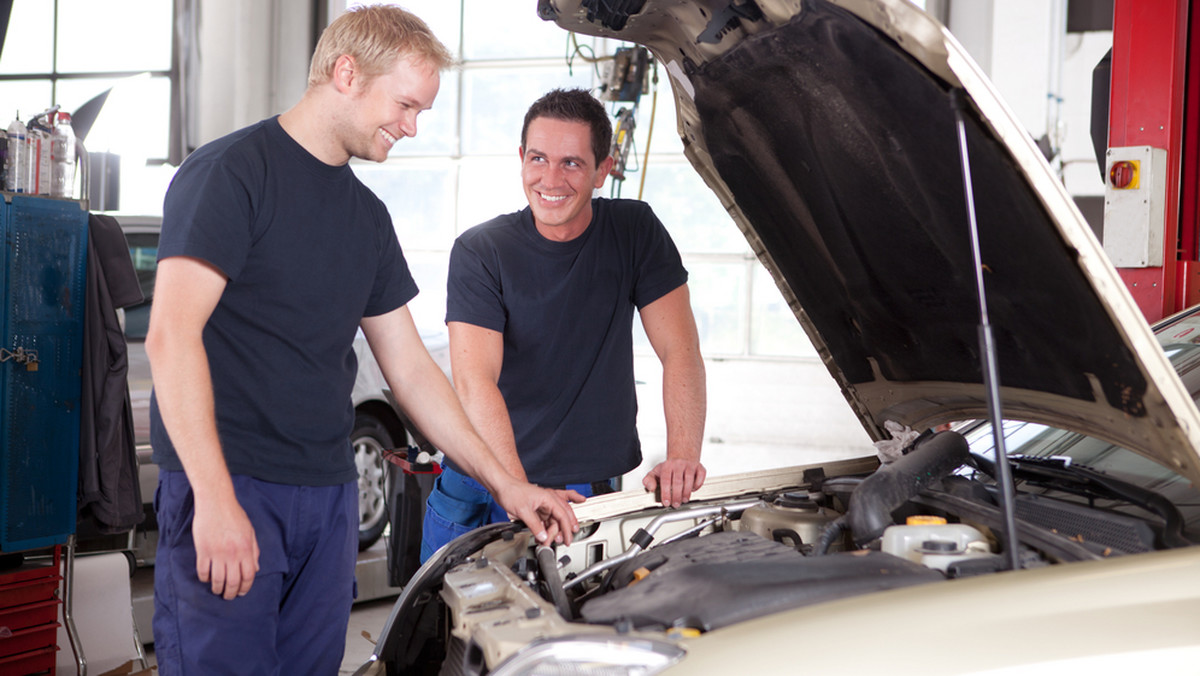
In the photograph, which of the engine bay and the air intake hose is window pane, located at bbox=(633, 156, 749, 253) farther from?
the air intake hose

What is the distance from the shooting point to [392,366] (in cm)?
209

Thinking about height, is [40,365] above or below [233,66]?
below

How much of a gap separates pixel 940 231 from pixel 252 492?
1306 mm

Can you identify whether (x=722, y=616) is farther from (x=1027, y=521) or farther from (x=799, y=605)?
(x=1027, y=521)

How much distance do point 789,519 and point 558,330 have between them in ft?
2.56

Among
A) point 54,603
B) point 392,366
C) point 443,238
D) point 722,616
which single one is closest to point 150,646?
point 54,603

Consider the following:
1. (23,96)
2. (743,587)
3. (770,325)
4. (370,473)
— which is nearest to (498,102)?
(770,325)

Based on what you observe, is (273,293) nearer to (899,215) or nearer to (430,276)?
(899,215)

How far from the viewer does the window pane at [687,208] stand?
7.56 metres

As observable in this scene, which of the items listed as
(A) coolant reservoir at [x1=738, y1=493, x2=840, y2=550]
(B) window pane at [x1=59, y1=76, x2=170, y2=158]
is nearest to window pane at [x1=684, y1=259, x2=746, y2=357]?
(B) window pane at [x1=59, y1=76, x2=170, y2=158]

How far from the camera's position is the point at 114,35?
8.34 metres

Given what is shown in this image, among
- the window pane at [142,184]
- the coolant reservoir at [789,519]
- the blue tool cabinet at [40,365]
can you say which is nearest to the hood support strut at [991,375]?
the coolant reservoir at [789,519]

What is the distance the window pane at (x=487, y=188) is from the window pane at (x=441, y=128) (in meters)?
0.26

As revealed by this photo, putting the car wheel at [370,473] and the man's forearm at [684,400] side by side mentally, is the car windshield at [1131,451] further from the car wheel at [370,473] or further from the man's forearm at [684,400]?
the car wheel at [370,473]
